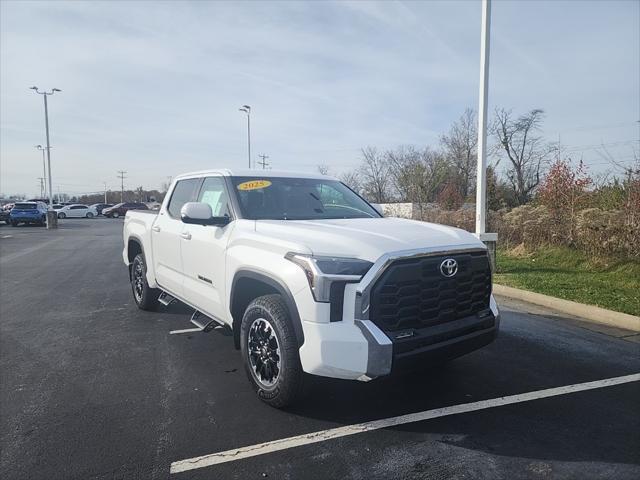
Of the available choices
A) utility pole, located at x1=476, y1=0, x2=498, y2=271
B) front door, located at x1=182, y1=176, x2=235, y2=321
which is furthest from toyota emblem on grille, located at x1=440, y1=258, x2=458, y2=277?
utility pole, located at x1=476, y1=0, x2=498, y2=271

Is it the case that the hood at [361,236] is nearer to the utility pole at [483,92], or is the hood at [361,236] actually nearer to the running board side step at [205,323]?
the running board side step at [205,323]

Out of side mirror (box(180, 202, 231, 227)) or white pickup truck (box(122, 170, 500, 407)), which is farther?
side mirror (box(180, 202, 231, 227))

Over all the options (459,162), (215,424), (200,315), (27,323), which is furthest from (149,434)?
(459,162)

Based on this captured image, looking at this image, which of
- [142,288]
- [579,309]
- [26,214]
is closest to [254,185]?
[142,288]

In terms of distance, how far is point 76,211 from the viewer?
47.8 m

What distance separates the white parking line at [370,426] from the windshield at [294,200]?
1.91m

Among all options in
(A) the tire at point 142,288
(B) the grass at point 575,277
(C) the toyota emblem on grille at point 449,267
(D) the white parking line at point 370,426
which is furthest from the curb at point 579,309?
(A) the tire at point 142,288

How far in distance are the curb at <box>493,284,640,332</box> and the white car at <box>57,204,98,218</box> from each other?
4821 centimetres

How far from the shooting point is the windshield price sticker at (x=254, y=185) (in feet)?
15.2

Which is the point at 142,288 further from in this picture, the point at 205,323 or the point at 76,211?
the point at 76,211

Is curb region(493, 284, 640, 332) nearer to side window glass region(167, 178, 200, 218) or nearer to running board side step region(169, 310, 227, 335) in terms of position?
running board side step region(169, 310, 227, 335)

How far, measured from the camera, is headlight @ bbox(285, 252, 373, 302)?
3.13m

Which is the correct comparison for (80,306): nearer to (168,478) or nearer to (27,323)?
(27,323)

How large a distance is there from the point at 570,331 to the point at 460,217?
997 cm
